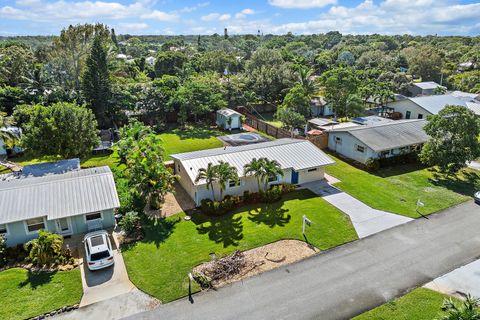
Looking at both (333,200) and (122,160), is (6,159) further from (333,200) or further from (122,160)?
(333,200)

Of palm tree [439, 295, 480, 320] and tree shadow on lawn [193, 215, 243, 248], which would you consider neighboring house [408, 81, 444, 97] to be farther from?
palm tree [439, 295, 480, 320]

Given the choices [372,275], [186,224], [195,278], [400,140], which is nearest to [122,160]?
[186,224]

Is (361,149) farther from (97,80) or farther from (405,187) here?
(97,80)

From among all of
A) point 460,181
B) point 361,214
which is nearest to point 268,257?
point 361,214

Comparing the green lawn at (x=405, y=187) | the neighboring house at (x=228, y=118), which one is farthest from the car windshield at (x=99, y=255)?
the neighboring house at (x=228, y=118)

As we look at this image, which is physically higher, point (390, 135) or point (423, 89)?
point (423, 89)
